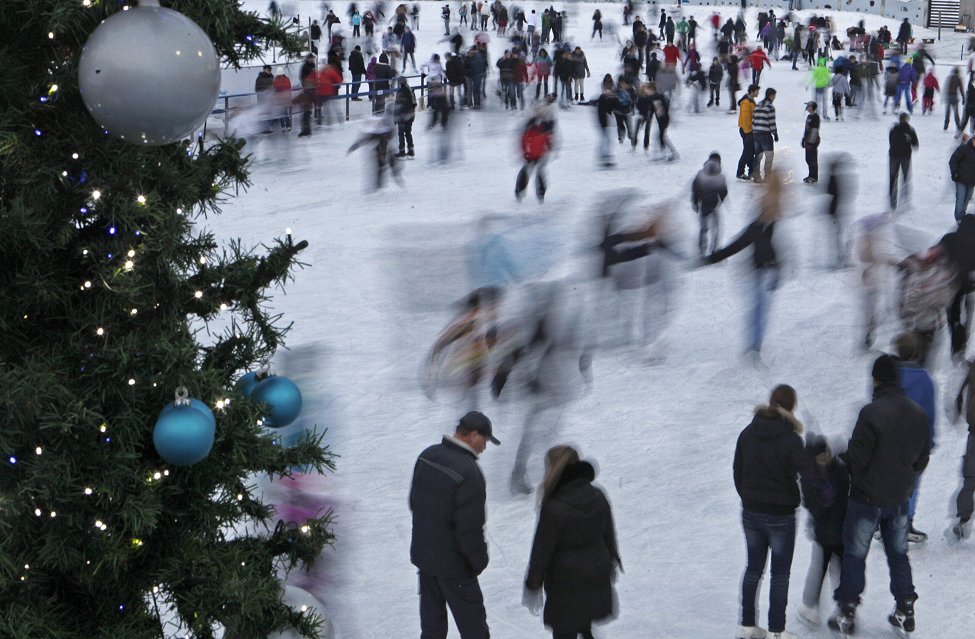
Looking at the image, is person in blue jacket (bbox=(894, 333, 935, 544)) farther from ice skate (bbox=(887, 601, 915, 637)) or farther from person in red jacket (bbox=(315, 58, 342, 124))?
person in red jacket (bbox=(315, 58, 342, 124))

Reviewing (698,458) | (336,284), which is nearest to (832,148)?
(336,284)

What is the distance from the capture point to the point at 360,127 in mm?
19656

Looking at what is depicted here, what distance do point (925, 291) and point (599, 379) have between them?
218 cm

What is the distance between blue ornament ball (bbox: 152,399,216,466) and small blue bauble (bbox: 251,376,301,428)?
0.36m

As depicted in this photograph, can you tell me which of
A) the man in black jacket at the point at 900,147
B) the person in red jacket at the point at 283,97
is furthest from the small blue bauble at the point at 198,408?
the person in red jacket at the point at 283,97

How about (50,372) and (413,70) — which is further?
(413,70)

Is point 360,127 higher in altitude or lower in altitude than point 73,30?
lower

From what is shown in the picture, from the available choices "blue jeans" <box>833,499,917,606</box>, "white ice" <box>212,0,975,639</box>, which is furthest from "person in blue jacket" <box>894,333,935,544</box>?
"white ice" <box>212,0,975,639</box>

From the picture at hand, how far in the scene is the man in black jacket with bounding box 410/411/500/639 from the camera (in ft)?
14.1

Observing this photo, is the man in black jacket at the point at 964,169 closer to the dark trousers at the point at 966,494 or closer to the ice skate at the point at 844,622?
the dark trousers at the point at 966,494

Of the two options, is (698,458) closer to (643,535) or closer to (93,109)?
(643,535)

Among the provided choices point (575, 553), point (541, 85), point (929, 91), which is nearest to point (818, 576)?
point (575, 553)

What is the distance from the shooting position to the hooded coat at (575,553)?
13.9 feet

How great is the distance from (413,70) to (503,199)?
46.2 feet
